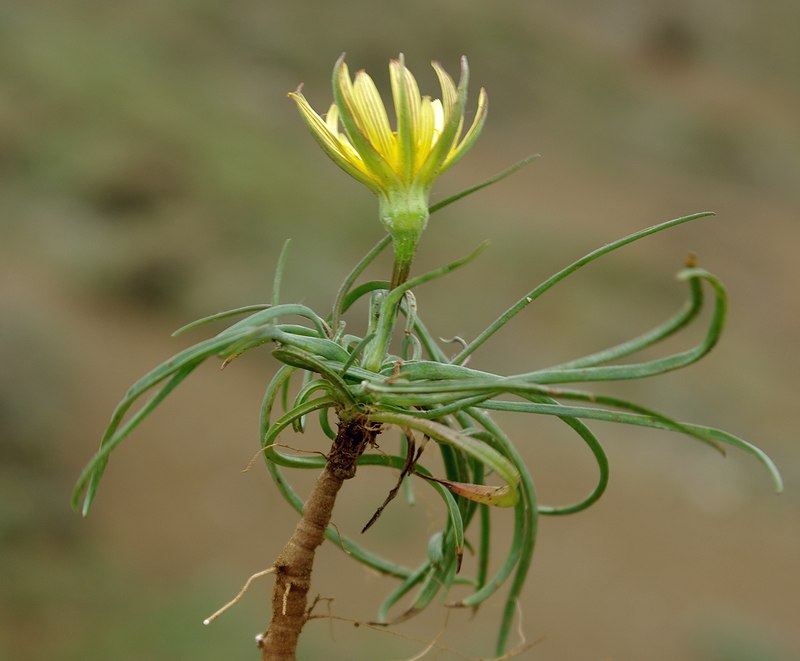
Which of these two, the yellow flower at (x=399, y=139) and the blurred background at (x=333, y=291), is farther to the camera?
the blurred background at (x=333, y=291)

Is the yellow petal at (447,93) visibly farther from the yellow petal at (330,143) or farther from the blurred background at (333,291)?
the blurred background at (333,291)

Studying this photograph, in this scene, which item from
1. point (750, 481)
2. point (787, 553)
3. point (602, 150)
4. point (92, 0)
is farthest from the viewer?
point (602, 150)

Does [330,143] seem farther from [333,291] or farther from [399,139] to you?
[333,291]

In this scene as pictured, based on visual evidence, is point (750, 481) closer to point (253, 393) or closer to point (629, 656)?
point (629, 656)

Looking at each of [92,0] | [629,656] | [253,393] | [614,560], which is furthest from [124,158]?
[629,656]

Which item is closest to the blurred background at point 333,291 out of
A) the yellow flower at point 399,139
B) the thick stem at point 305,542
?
the thick stem at point 305,542
